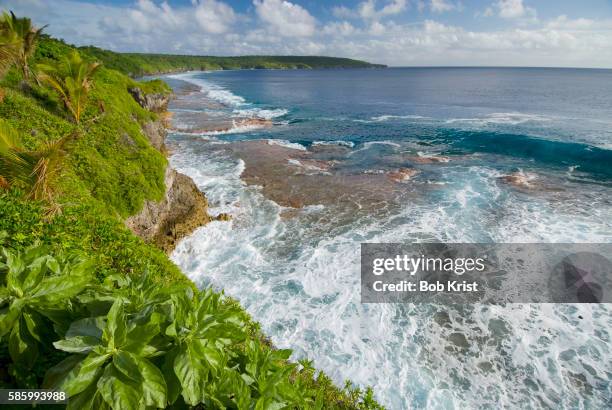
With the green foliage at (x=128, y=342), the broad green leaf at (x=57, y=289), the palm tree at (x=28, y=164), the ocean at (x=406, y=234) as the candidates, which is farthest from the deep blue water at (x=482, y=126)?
the broad green leaf at (x=57, y=289)

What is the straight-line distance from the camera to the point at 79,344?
2516 millimetres

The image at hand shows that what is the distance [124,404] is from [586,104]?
265 feet

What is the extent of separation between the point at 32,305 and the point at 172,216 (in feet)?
45.6

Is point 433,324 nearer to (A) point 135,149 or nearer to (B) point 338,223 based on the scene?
(B) point 338,223

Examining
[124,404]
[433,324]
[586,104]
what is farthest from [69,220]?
[586,104]

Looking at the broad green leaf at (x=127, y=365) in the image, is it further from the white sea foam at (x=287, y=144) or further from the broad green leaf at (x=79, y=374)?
the white sea foam at (x=287, y=144)

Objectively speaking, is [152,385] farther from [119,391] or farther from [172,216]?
[172,216]

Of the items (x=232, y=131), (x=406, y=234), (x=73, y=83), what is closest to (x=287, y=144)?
(x=232, y=131)

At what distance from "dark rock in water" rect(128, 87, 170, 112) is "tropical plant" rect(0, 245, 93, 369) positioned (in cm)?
3798

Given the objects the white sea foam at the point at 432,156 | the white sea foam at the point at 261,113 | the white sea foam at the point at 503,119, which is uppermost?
the white sea foam at the point at 503,119

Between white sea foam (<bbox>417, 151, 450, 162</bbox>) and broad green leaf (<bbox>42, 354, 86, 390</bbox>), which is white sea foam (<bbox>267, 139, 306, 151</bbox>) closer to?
white sea foam (<bbox>417, 151, 450, 162</bbox>)

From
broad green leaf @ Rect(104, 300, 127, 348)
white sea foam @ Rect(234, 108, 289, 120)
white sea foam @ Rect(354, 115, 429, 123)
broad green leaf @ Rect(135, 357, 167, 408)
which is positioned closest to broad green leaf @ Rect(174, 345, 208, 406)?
broad green leaf @ Rect(135, 357, 167, 408)

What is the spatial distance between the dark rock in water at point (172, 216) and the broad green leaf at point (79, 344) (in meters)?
11.2

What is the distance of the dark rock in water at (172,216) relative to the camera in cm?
1374
